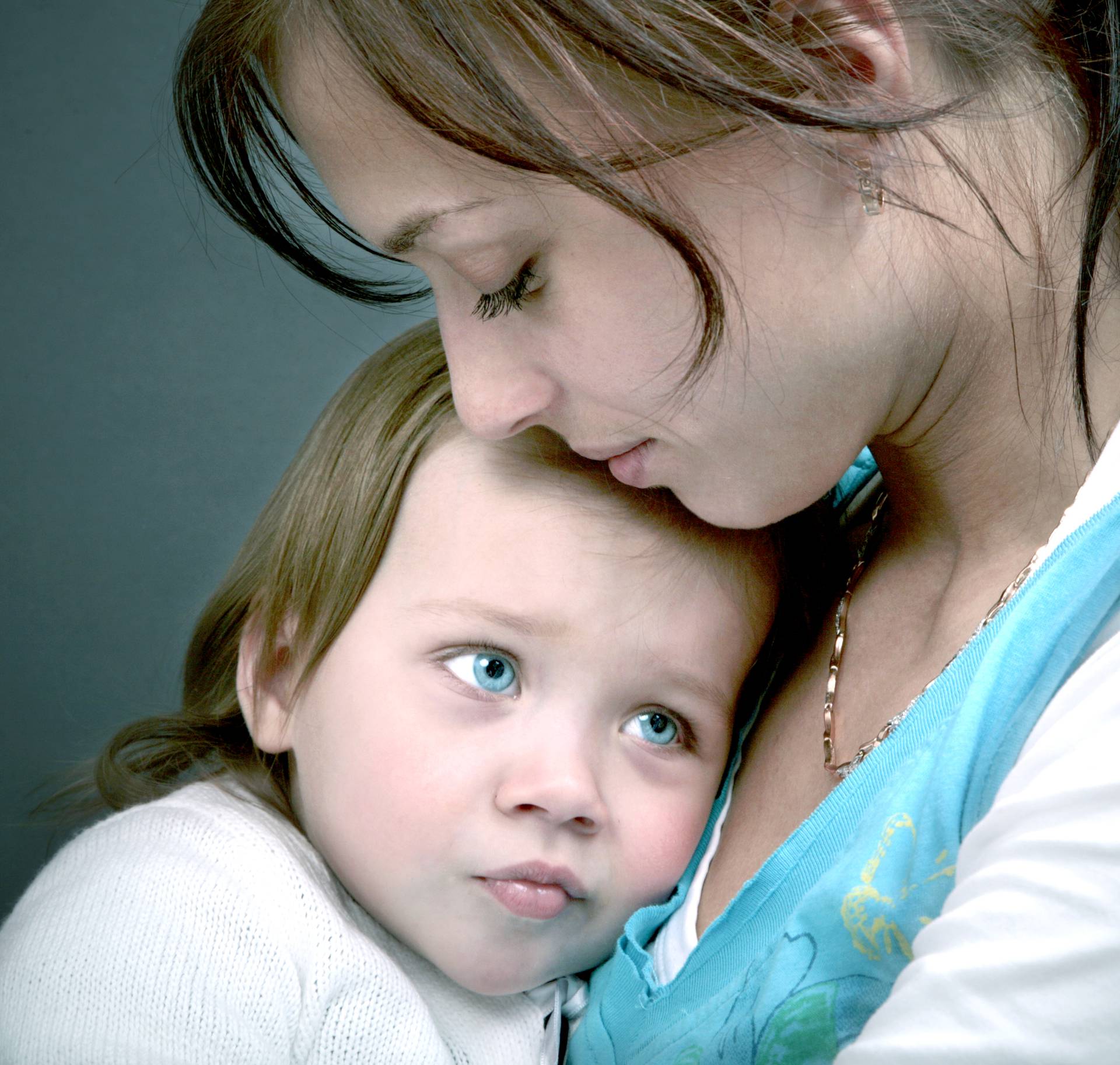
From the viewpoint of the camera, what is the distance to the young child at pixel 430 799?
35.1 inches

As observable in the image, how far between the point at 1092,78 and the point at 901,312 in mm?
199

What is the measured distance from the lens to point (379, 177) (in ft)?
2.58

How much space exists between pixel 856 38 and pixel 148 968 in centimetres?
77

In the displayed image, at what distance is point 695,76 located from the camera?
667mm

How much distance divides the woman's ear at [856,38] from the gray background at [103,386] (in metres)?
1.00

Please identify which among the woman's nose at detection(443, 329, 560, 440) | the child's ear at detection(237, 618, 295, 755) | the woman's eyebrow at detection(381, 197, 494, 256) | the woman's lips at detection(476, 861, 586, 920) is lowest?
the woman's lips at detection(476, 861, 586, 920)

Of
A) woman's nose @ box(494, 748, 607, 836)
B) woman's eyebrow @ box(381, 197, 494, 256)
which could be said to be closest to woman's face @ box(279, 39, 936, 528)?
woman's eyebrow @ box(381, 197, 494, 256)

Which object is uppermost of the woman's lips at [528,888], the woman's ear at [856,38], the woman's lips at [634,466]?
the woman's ear at [856,38]

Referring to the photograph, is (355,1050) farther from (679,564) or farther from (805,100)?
(805,100)

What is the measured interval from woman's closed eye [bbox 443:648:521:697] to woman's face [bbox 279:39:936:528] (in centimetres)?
19

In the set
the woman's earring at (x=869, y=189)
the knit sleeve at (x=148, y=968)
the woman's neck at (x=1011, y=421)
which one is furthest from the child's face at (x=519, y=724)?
the woman's earring at (x=869, y=189)

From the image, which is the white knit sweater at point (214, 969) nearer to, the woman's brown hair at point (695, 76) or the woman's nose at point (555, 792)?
the woman's nose at point (555, 792)

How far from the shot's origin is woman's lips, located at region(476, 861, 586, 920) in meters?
0.93

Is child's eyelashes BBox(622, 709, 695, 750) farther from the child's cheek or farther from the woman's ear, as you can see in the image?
the woman's ear
